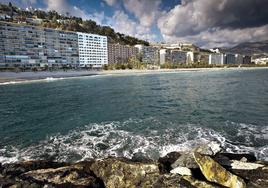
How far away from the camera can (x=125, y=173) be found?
752 centimetres

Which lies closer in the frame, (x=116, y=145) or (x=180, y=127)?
(x=116, y=145)

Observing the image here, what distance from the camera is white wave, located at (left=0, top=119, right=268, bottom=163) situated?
10775 mm

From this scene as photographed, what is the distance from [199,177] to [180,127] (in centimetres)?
817

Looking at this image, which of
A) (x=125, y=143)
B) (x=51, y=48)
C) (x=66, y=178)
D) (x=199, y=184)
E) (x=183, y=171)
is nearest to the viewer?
(x=199, y=184)

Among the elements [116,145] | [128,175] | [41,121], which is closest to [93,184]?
[128,175]

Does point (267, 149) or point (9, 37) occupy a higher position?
point (9, 37)

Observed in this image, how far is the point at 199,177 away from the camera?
7004 mm

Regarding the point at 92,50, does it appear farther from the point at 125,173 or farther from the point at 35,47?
the point at 125,173

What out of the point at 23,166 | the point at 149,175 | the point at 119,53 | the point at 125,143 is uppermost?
the point at 119,53

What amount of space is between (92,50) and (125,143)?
476 feet

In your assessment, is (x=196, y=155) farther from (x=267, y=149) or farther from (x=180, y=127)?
(x=180, y=127)

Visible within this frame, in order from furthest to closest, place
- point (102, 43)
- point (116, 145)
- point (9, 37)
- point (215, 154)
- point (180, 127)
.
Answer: point (102, 43) → point (9, 37) → point (180, 127) → point (116, 145) → point (215, 154)

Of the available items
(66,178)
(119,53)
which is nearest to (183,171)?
(66,178)

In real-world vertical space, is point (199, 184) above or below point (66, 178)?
above
